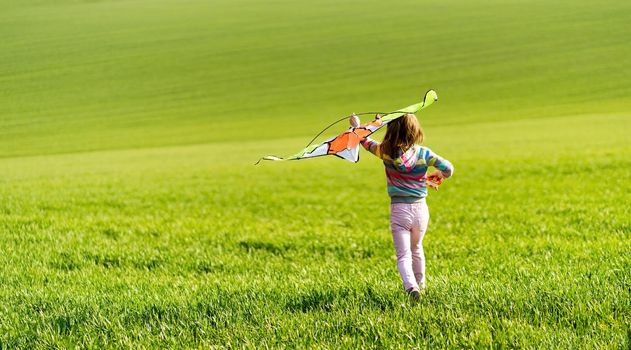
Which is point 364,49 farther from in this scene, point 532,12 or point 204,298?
point 204,298

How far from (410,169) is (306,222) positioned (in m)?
6.61

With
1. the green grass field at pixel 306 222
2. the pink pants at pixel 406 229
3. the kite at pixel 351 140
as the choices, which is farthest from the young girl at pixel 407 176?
the green grass field at pixel 306 222

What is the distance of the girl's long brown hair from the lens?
458 centimetres

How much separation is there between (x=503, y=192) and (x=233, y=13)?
237ft

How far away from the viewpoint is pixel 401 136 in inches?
181

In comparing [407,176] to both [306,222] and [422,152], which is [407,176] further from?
[306,222]

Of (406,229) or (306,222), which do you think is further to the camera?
(306,222)

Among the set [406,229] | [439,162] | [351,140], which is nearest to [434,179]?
[439,162]

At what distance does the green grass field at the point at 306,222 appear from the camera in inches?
165

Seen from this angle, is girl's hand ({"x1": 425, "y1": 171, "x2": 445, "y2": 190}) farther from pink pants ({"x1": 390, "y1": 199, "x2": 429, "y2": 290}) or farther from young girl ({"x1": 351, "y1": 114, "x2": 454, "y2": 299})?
pink pants ({"x1": 390, "y1": 199, "x2": 429, "y2": 290})

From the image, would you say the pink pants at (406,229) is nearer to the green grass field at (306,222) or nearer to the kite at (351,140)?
the green grass field at (306,222)

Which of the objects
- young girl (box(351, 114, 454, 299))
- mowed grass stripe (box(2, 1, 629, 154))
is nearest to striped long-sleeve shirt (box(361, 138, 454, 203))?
young girl (box(351, 114, 454, 299))

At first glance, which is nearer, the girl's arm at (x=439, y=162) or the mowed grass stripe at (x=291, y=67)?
the girl's arm at (x=439, y=162)

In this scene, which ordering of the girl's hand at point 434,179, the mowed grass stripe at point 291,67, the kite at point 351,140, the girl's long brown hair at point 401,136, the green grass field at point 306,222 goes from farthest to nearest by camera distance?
1. the mowed grass stripe at point 291,67
2. the girl's hand at point 434,179
3. the girl's long brown hair at point 401,136
4. the kite at point 351,140
5. the green grass field at point 306,222
